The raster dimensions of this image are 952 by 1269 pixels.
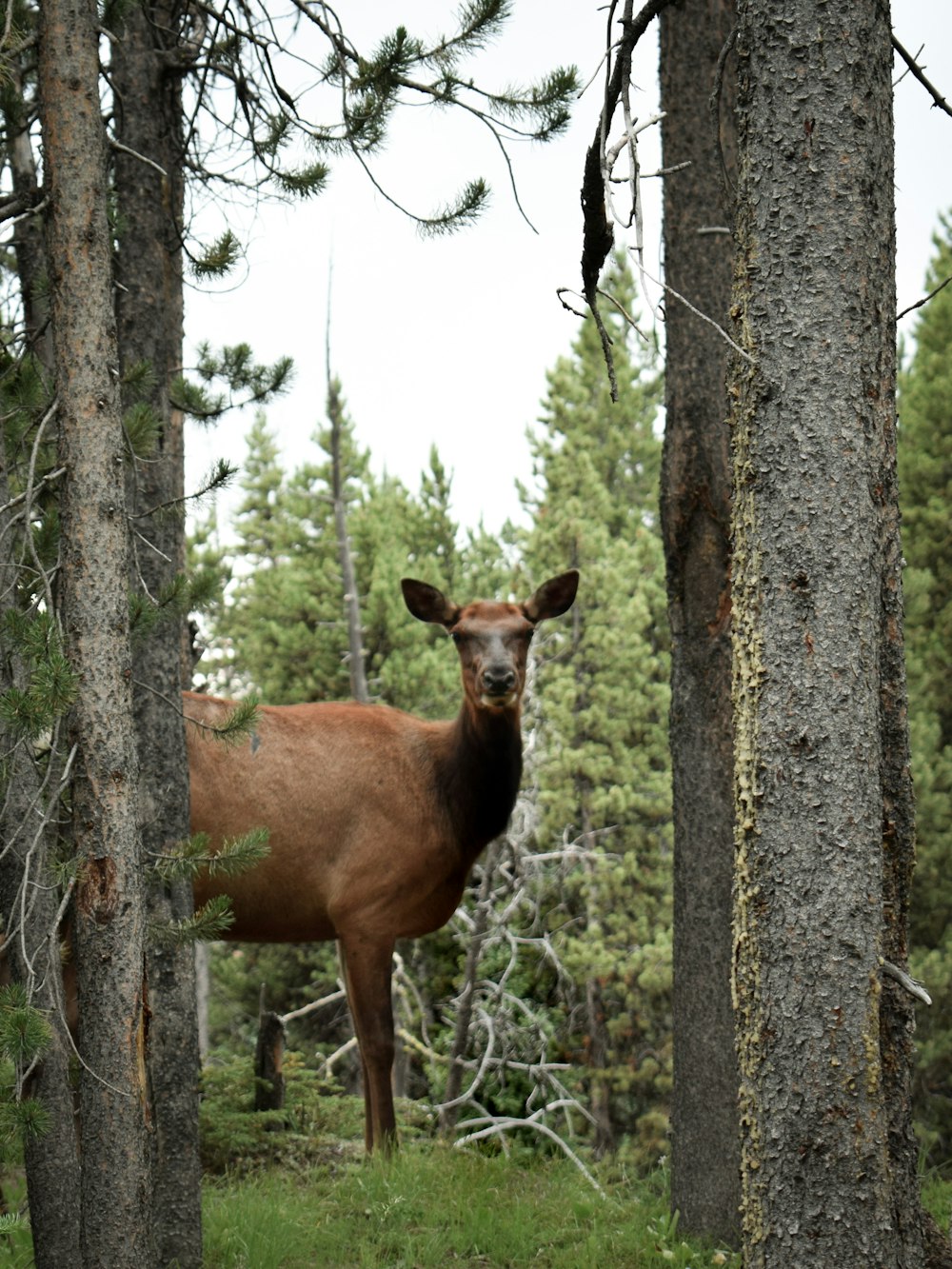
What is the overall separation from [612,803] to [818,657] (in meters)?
16.2

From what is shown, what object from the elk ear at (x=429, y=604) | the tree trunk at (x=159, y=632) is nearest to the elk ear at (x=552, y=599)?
the elk ear at (x=429, y=604)

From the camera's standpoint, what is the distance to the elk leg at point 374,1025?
23.8 ft

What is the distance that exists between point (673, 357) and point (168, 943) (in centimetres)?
351

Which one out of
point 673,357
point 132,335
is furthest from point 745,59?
point 132,335

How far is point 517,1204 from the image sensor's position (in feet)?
20.3

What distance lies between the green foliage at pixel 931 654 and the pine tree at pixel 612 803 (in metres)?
3.57

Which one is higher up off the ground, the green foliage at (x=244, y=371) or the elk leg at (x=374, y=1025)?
the green foliage at (x=244, y=371)

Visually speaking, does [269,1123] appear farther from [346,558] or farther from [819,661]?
[346,558]

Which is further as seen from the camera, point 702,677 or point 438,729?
point 438,729

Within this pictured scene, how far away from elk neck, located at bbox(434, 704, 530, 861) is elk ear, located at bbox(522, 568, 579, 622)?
2.24 ft

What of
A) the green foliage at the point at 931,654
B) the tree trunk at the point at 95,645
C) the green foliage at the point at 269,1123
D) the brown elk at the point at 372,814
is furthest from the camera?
the green foliage at the point at 931,654

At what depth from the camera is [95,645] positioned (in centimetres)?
452

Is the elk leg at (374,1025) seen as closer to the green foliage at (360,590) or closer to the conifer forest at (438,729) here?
the conifer forest at (438,729)

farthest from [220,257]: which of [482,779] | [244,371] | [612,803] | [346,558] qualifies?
[612,803]
